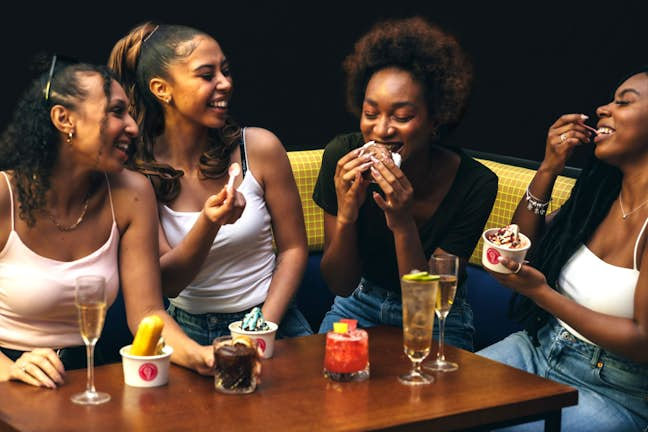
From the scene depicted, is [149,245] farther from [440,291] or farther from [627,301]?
[627,301]

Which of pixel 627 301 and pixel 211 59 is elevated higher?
pixel 211 59

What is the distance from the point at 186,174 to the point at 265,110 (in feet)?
4.34

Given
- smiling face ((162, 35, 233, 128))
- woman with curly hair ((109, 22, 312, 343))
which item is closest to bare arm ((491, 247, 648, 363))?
woman with curly hair ((109, 22, 312, 343))

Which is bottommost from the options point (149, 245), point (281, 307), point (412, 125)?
point (281, 307)

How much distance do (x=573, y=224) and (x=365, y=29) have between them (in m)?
1.84

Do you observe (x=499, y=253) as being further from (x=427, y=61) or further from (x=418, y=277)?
(x=427, y=61)

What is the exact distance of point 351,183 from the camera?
3.42 m

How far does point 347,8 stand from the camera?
4984mm

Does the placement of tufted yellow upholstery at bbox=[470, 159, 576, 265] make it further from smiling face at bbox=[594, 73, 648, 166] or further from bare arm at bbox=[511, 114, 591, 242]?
smiling face at bbox=[594, 73, 648, 166]

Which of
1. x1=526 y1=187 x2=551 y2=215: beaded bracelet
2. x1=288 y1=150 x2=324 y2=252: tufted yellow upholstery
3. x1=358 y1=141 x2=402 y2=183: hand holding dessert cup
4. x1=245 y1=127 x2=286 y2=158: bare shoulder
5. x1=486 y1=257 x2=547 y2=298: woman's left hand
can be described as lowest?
x1=288 y1=150 x2=324 y2=252: tufted yellow upholstery

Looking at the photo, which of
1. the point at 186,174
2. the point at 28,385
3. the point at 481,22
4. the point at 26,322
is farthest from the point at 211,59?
the point at 481,22

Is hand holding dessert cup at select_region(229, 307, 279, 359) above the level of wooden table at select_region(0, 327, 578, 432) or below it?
above

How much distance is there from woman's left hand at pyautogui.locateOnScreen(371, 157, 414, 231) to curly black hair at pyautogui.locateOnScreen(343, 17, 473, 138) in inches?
13.7

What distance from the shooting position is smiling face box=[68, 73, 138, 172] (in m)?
3.11
